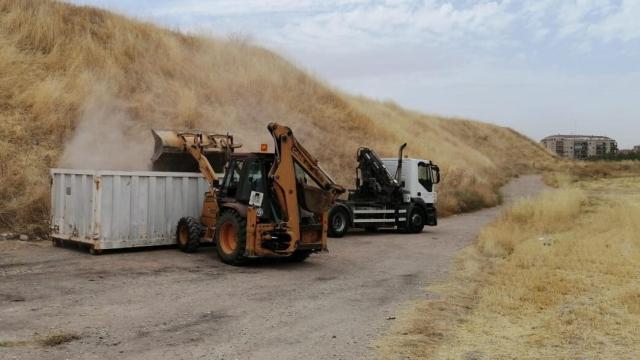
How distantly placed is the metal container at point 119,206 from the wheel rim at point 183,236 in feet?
1.47

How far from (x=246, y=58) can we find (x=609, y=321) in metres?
30.9

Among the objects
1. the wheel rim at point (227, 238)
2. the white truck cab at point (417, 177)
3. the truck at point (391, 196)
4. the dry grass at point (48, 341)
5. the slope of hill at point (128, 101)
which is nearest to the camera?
the dry grass at point (48, 341)

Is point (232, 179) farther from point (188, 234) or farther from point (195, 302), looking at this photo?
point (195, 302)

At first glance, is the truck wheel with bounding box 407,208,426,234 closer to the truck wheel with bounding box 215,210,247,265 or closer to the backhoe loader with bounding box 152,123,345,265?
the backhoe loader with bounding box 152,123,345,265

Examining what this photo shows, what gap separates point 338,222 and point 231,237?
749 centimetres

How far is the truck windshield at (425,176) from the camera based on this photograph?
23.7 metres

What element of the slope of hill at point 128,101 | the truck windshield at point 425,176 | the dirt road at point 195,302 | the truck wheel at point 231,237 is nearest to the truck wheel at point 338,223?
the truck windshield at point 425,176

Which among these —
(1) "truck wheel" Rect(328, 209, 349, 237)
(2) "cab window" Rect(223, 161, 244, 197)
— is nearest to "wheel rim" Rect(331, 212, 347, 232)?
(1) "truck wheel" Rect(328, 209, 349, 237)

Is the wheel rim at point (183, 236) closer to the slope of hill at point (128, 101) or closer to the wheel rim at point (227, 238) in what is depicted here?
the wheel rim at point (227, 238)

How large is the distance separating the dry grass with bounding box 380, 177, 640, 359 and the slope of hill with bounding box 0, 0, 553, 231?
1141 centimetres

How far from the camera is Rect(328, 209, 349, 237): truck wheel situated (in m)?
20.6

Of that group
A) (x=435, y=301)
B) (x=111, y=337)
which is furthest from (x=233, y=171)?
(x=111, y=337)

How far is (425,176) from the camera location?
23938mm

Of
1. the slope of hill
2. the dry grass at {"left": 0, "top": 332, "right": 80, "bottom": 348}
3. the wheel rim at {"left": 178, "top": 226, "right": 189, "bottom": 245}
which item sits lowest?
the dry grass at {"left": 0, "top": 332, "right": 80, "bottom": 348}
